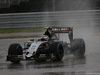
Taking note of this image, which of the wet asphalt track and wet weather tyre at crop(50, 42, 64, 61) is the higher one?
wet weather tyre at crop(50, 42, 64, 61)

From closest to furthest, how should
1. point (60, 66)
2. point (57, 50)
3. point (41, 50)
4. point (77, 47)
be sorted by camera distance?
point (60, 66) < point (57, 50) < point (41, 50) < point (77, 47)

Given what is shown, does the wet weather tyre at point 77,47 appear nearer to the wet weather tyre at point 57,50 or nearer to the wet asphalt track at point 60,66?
the wet asphalt track at point 60,66

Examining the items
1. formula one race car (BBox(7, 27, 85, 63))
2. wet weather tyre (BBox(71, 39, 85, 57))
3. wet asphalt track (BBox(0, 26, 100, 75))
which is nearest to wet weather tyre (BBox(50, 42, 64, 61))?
formula one race car (BBox(7, 27, 85, 63))

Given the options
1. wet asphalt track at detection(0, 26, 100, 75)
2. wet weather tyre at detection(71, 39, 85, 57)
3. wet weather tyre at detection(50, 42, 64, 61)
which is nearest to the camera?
wet asphalt track at detection(0, 26, 100, 75)

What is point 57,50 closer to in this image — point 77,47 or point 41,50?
point 41,50

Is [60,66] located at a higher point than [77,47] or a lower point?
lower

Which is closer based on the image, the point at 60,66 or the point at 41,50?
the point at 60,66

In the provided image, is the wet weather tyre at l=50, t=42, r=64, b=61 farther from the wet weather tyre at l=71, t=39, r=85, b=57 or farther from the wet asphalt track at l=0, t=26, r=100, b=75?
the wet weather tyre at l=71, t=39, r=85, b=57

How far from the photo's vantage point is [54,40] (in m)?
11.9

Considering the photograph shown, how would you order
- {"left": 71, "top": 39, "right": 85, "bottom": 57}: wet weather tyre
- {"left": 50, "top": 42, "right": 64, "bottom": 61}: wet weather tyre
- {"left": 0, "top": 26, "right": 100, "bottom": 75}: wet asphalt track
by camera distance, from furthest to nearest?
{"left": 71, "top": 39, "right": 85, "bottom": 57}: wet weather tyre, {"left": 50, "top": 42, "right": 64, "bottom": 61}: wet weather tyre, {"left": 0, "top": 26, "right": 100, "bottom": 75}: wet asphalt track

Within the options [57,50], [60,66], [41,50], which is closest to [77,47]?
[57,50]

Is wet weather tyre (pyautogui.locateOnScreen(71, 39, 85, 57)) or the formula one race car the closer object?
the formula one race car

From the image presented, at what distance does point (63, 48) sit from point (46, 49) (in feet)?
2.41

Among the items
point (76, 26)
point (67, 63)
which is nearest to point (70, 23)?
point (76, 26)
